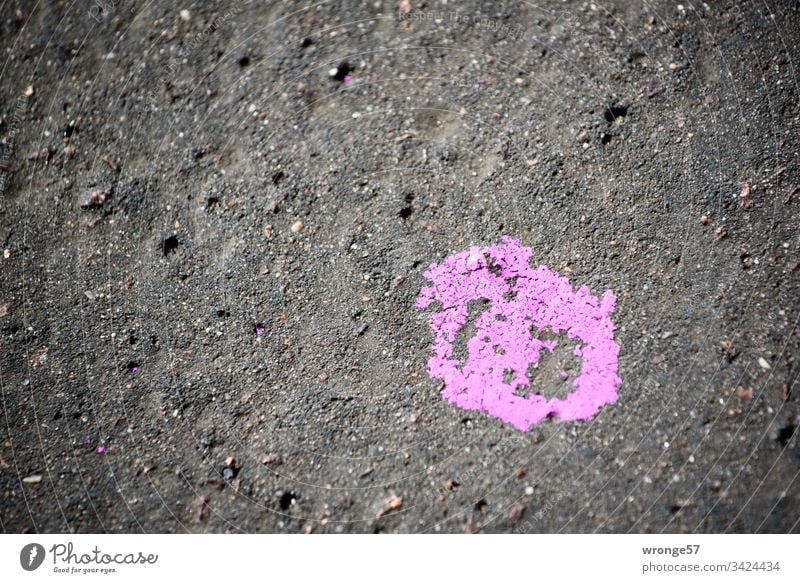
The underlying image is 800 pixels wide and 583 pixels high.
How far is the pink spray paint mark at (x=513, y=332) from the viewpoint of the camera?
215 cm

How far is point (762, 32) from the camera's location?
2.24 meters

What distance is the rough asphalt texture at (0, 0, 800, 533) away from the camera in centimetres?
214

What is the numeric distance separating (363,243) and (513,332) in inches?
27.9

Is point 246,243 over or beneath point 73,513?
over

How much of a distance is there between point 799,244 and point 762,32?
89cm

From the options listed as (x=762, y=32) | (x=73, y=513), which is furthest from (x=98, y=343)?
(x=762, y=32)

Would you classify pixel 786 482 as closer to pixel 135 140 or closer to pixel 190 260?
pixel 190 260
